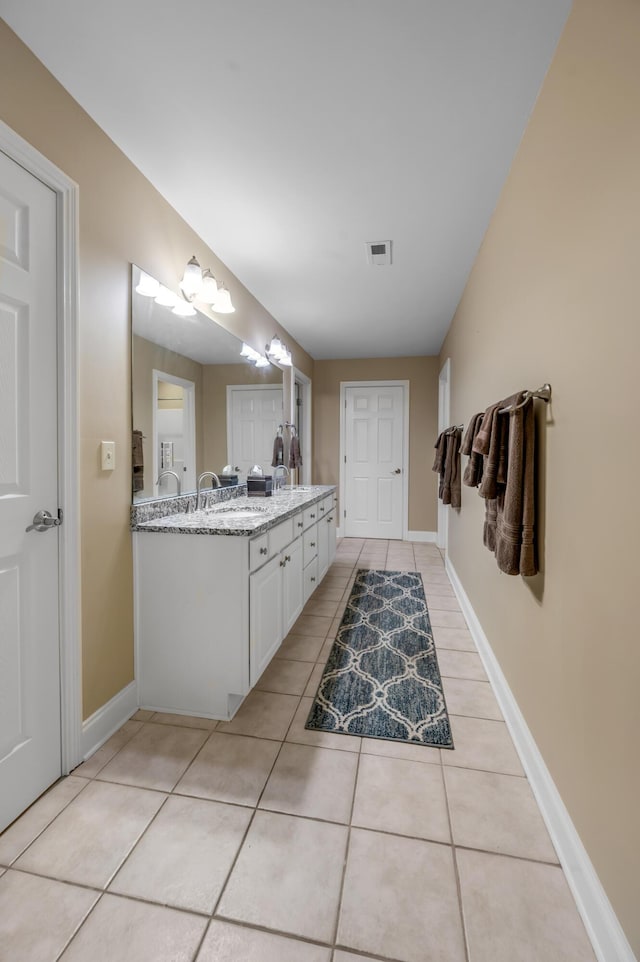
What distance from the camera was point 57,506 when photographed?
58.2 inches

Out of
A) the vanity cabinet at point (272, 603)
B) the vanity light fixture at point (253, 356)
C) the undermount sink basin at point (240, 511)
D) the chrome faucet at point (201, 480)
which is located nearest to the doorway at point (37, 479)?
the vanity cabinet at point (272, 603)

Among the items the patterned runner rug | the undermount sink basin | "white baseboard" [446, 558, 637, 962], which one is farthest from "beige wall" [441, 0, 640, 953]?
the undermount sink basin

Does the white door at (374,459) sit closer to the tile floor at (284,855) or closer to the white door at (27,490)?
the tile floor at (284,855)

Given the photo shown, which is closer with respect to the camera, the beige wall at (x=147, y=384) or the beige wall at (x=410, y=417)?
the beige wall at (x=147, y=384)

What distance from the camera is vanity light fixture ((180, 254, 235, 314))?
2.21m

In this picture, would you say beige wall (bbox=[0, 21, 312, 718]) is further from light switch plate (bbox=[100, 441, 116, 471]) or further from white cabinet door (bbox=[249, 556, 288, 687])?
white cabinet door (bbox=[249, 556, 288, 687])

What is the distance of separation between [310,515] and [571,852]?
2133 millimetres

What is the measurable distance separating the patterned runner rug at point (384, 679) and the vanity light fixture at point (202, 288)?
2.07m

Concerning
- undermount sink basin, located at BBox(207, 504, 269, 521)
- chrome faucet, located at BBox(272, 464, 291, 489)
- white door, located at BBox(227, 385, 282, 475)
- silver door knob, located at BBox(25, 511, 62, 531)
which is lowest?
undermount sink basin, located at BBox(207, 504, 269, 521)

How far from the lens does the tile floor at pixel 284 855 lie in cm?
101

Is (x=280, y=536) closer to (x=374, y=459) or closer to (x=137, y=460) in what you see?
(x=137, y=460)

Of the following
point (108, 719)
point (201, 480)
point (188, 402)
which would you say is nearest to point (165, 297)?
point (188, 402)

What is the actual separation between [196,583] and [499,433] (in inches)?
53.6

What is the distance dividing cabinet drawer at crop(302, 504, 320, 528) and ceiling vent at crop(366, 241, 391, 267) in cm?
164
